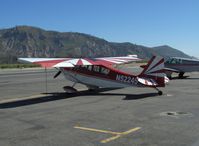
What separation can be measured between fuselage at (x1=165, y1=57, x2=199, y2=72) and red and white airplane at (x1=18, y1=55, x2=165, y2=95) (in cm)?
1131

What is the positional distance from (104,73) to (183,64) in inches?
521

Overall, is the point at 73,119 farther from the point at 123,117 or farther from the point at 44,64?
the point at 44,64

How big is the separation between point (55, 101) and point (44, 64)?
184 cm

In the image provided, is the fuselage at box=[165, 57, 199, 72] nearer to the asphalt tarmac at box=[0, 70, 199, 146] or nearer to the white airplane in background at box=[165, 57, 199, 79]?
the white airplane in background at box=[165, 57, 199, 79]

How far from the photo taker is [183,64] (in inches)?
1105

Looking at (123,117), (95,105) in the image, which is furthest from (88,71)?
(123,117)

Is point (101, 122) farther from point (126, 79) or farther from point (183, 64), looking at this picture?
point (183, 64)

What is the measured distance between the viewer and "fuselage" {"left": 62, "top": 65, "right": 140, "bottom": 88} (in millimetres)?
16203

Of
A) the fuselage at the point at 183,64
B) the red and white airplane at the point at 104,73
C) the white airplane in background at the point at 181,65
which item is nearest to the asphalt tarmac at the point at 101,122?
the red and white airplane at the point at 104,73

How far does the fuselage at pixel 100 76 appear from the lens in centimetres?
1620

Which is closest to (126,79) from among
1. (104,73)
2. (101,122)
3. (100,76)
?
(104,73)

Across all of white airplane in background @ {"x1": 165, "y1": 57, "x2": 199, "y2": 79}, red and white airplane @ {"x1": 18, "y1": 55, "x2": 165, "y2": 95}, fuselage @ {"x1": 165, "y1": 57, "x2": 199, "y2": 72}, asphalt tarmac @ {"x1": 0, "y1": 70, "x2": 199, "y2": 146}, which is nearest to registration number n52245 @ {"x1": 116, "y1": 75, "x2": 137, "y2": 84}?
red and white airplane @ {"x1": 18, "y1": 55, "x2": 165, "y2": 95}

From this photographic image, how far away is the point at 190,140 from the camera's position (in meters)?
7.62

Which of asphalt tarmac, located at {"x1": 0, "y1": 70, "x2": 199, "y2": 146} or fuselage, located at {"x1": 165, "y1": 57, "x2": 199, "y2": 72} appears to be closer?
asphalt tarmac, located at {"x1": 0, "y1": 70, "x2": 199, "y2": 146}
